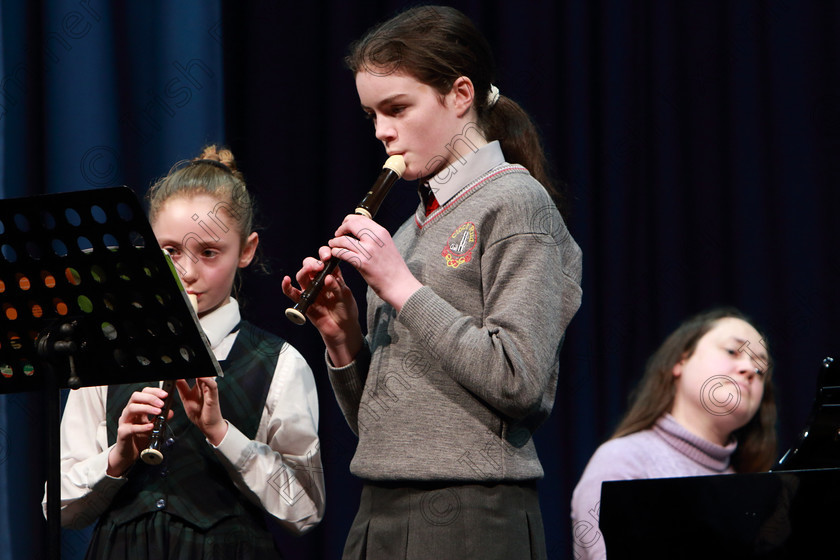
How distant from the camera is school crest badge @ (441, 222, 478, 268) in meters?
1.51

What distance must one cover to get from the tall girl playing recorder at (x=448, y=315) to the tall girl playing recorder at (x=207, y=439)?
0.68 feet

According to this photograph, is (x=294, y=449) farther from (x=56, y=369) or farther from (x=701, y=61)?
(x=701, y=61)

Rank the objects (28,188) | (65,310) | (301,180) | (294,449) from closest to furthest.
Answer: (65,310) → (294,449) → (28,188) → (301,180)

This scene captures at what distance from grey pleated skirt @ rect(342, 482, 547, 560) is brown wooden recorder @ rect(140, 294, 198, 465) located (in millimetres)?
376

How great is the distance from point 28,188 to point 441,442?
5.33ft

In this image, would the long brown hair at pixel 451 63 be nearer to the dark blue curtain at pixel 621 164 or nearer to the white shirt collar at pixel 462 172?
the white shirt collar at pixel 462 172

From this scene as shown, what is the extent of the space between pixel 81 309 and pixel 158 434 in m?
0.32

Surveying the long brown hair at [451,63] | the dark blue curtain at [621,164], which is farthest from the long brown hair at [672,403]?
the long brown hair at [451,63]

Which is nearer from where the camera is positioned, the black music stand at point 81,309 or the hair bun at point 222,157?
the black music stand at point 81,309

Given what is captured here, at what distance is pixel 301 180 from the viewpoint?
2.86 meters

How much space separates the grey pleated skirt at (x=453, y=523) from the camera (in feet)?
4.63

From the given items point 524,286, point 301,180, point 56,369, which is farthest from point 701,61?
point 56,369

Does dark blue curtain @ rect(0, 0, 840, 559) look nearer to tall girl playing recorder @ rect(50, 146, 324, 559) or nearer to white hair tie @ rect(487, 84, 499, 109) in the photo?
tall girl playing recorder @ rect(50, 146, 324, 559)

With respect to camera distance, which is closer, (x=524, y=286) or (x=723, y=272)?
(x=524, y=286)
